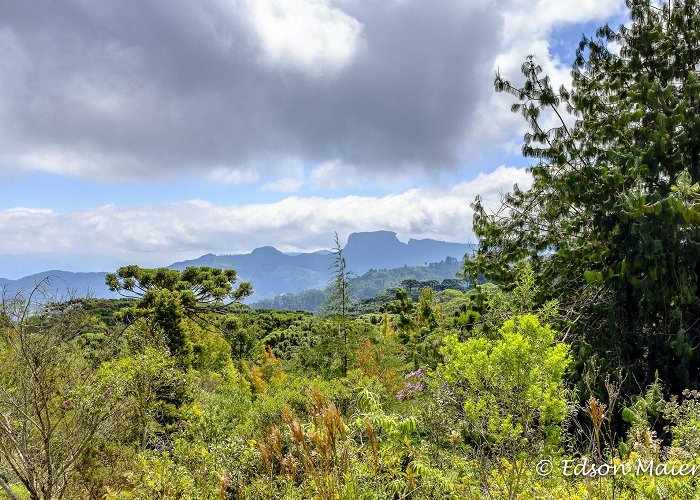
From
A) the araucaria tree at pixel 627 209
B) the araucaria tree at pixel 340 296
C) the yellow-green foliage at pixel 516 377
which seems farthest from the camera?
the araucaria tree at pixel 340 296

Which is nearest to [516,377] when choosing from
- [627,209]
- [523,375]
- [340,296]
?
[523,375]

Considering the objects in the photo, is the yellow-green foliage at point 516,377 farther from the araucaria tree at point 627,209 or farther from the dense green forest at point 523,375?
the araucaria tree at point 627,209

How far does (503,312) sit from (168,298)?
11.5 meters

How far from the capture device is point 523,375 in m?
3.20

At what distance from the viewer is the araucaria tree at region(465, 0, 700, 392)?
6066 millimetres

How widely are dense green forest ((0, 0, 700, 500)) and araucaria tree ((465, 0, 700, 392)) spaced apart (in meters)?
0.03

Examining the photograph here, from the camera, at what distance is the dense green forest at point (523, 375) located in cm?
332

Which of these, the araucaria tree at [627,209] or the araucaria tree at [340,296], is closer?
the araucaria tree at [627,209]

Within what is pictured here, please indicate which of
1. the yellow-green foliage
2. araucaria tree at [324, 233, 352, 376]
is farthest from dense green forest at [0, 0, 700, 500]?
araucaria tree at [324, 233, 352, 376]

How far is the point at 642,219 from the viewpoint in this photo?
593cm

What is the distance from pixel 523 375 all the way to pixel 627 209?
4.08m

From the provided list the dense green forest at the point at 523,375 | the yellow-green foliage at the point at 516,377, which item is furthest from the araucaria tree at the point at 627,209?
the yellow-green foliage at the point at 516,377

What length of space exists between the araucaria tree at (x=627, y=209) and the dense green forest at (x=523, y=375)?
0.03 metres

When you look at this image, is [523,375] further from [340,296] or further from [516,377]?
[340,296]
